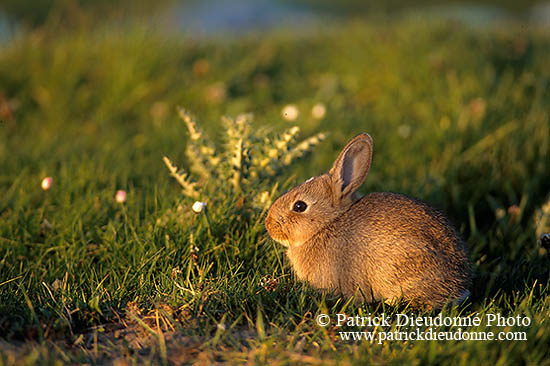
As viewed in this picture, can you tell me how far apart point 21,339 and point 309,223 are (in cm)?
169

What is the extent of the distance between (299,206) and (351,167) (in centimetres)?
40

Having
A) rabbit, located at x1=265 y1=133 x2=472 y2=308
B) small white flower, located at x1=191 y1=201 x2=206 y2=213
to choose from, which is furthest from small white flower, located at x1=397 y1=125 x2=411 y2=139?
small white flower, located at x1=191 y1=201 x2=206 y2=213

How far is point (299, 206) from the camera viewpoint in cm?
351

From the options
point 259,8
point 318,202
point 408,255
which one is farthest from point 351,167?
point 259,8

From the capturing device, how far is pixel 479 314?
9.68 feet

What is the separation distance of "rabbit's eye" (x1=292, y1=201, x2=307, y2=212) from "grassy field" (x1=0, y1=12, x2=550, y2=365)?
1.07 feet

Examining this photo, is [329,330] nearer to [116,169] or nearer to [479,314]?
[479,314]

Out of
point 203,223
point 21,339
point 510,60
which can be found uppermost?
point 510,60

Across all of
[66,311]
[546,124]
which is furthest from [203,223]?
[546,124]

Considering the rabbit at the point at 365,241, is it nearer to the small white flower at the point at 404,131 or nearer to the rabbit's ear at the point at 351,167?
the rabbit's ear at the point at 351,167

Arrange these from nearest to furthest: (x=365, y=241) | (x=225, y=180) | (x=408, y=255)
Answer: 1. (x=408, y=255)
2. (x=365, y=241)
3. (x=225, y=180)

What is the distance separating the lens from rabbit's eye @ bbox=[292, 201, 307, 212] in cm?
350

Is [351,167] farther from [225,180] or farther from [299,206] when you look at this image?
[225,180]

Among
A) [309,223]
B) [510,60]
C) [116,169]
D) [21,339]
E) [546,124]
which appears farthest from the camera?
[510,60]
